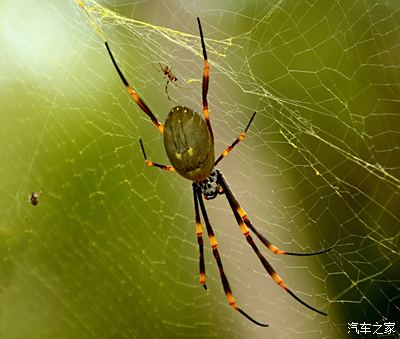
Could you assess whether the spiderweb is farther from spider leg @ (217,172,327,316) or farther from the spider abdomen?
the spider abdomen

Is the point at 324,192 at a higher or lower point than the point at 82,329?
higher

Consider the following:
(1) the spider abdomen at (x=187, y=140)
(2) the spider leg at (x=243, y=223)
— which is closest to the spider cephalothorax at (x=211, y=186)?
(2) the spider leg at (x=243, y=223)

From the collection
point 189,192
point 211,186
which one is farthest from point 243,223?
point 189,192

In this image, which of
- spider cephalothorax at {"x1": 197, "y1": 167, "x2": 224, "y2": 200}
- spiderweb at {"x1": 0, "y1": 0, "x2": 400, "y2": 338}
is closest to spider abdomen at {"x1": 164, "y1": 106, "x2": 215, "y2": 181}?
spider cephalothorax at {"x1": 197, "y1": 167, "x2": 224, "y2": 200}

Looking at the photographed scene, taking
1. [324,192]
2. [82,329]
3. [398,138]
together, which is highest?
[398,138]

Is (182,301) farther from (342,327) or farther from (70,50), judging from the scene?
(70,50)

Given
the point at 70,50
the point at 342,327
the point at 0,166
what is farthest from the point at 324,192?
the point at 0,166

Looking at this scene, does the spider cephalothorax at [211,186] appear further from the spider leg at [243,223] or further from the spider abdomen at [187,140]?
the spider abdomen at [187,140]
